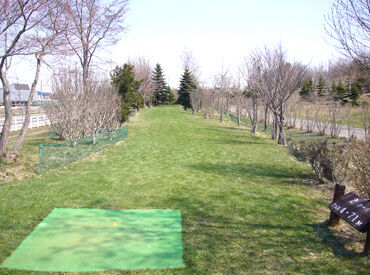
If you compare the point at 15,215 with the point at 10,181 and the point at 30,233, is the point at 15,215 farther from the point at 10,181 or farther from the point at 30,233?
the point at 10,181

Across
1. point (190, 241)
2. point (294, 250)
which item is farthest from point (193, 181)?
point (294, 250)

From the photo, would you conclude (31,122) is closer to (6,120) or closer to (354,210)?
(6,120)

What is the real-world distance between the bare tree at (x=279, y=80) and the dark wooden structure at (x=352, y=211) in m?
11.2

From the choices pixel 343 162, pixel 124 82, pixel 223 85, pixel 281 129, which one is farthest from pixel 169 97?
pixel 343 162

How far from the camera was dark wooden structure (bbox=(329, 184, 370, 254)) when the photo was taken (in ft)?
12.5

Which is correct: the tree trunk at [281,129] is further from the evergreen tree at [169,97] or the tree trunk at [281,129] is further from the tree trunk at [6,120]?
the evergreen tree at [169,97]

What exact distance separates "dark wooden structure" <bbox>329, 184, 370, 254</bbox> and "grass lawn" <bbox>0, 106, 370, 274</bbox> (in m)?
0.31

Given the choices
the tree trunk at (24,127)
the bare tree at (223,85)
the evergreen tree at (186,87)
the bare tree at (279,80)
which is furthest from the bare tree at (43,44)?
the evergreen tree at (186,87)

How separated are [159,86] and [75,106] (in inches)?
1852

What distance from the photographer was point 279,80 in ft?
50.4

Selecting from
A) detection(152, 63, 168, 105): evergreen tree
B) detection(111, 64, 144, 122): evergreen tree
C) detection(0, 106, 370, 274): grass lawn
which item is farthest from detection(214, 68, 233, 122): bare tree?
detection(152, 63, 168, 105): evergreen tree

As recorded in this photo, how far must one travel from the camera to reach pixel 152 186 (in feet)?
23.9

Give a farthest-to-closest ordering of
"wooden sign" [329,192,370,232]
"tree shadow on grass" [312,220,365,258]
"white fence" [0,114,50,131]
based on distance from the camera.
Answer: "white fence" [0,114,50,131], "tree shadow on grass" [312,220,365,258], "wooden sign" [329,192,370,232]

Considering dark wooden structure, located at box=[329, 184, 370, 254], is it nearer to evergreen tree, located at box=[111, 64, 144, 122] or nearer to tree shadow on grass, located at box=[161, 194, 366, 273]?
tree shadow on grass, located at box=[161, 194, 366, 273]
